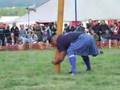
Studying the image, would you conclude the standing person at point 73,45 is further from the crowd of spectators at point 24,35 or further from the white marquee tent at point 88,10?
the white marquee tent at point 88,10

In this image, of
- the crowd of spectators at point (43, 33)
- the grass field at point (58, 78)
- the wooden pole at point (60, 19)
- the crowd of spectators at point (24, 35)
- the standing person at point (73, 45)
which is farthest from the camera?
the crowd of spectators at point (24, 35)

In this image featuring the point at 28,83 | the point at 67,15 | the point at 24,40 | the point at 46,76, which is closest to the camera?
the point at 28,83

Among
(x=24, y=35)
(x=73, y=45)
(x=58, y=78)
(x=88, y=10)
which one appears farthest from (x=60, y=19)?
(x=88, y=10)

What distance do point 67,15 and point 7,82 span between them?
2325 cm

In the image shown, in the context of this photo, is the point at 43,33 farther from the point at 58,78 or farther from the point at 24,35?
the point at 58,78

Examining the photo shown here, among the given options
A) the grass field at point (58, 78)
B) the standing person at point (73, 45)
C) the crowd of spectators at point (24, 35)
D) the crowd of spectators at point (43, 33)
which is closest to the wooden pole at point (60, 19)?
the grass field at point (58, 78)

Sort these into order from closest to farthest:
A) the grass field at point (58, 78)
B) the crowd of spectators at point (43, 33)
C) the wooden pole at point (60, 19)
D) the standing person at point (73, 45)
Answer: the grass field at point (58, 78)
the standing person at point (73, 45)
the wooden pole at point (60, 19)
the crowd of spectators at point (43, 33)

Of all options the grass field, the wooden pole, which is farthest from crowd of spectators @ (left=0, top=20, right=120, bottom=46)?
the wooden pole

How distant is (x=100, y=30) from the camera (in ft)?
92.2

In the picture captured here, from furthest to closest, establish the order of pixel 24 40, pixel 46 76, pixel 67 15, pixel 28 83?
pixel 67 15
pixel 24 40
pixel 46 76
pixel 28 83

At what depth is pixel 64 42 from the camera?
12.2 metres

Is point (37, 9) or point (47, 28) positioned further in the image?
point (37, 9)

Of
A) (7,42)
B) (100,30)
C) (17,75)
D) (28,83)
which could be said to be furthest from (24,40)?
(28,83)

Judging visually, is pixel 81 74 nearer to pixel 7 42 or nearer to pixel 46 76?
pixel 46 76
